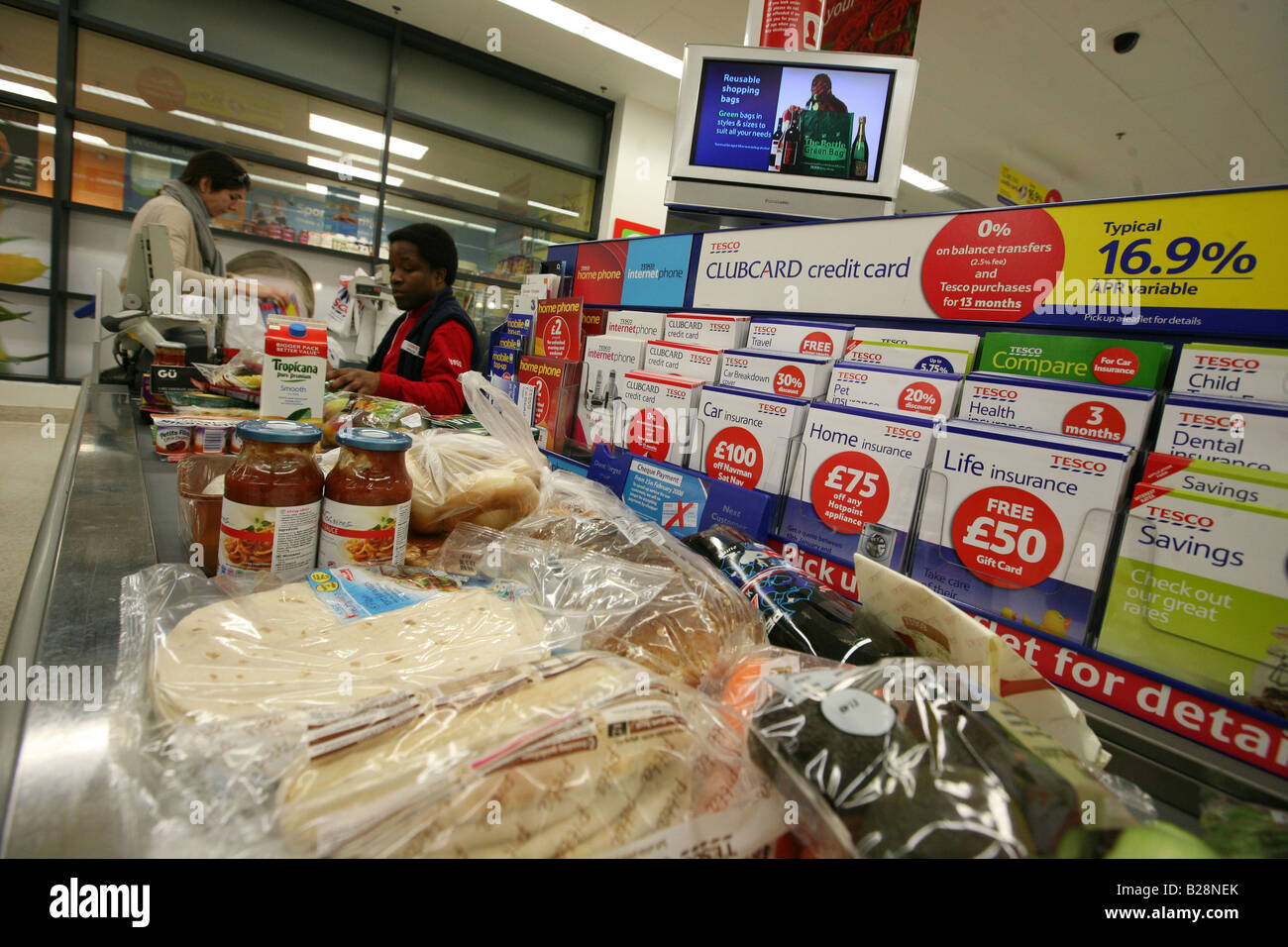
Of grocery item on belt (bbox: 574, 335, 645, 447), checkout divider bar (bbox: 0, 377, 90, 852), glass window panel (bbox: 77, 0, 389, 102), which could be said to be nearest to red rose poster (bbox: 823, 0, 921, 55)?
grocery item on belt (bbox: 574, 335, 645, 447)

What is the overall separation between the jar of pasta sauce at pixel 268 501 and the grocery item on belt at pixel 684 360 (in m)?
0.74

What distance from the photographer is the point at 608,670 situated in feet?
1.92

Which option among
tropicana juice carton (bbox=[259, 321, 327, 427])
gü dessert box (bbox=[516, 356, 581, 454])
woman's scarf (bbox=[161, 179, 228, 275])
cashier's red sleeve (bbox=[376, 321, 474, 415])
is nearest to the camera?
tropicana juice carton (bbox=[259, 321, 327, 427])

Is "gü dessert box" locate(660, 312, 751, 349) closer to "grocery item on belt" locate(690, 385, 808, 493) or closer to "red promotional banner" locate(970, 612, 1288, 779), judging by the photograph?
"grocery item on belt" locate(690, 385, 808, 493)

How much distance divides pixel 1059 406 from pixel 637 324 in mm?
930

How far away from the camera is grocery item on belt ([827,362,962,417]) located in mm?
929

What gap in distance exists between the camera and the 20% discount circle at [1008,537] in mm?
778

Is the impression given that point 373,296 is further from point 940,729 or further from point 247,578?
point 940,729

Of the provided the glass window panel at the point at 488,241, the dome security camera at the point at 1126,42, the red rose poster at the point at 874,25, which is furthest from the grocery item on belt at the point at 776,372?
the glass window panel at the point at 488,241

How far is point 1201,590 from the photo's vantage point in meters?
0.67

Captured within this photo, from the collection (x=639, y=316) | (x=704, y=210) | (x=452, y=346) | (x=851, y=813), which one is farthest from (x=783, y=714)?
(x=452, y=346)

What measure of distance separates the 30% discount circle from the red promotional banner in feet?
0.70

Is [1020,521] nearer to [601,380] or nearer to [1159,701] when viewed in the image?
[1159,701]

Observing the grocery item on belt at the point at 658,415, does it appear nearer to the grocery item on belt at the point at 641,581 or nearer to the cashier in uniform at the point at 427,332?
the grocery item on belt at the point at 641,581
